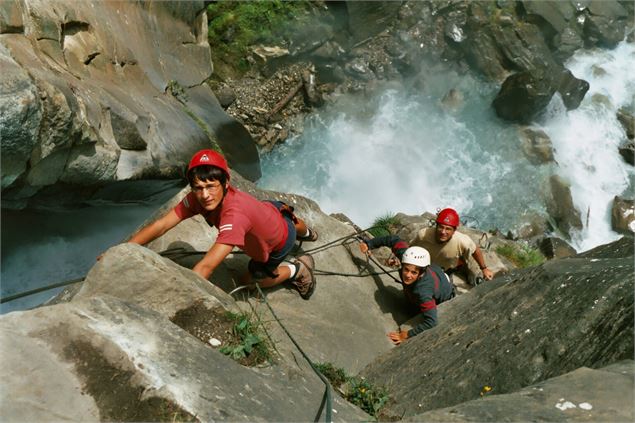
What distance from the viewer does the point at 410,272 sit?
607cm

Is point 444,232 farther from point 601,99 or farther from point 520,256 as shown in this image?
point 601,99

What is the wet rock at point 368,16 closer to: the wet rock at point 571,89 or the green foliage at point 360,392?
the wet rock at point 571,89

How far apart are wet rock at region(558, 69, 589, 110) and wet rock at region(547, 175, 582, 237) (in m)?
2.90

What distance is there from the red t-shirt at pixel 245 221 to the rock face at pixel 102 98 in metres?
1.69

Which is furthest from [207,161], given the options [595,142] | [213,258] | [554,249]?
[595,142]

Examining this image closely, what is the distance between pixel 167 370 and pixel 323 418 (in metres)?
0.93

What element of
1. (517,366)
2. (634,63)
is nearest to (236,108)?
(517,366)

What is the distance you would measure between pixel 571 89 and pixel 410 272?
1250cm

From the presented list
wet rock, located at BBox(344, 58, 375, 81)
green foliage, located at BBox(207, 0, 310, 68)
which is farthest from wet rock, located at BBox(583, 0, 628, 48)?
green foliage, located at BBox(207, 0, 310, 68)

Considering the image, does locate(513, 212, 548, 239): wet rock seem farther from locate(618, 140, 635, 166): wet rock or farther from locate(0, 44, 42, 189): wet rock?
locate(0, 44, 42, 189): wet rock

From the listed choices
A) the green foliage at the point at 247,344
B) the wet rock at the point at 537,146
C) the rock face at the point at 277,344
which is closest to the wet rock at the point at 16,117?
the rock face at the point at 277,344

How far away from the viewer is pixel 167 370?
3.20 m

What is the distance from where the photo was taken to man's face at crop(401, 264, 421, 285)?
6047 millimetres

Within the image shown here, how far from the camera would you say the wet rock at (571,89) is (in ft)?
53.9
